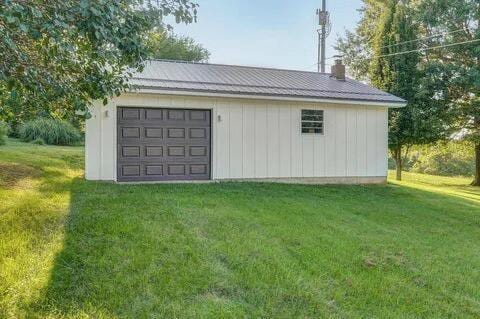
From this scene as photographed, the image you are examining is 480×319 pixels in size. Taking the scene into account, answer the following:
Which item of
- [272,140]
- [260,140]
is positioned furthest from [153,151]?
[272,140]

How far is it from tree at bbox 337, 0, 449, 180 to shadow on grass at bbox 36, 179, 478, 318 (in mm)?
7278

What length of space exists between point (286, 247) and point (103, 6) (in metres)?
3.42

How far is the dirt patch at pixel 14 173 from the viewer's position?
28.2ft

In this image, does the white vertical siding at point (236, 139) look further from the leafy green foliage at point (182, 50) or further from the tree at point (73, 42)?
the leafy green foliage at point (182, 50)

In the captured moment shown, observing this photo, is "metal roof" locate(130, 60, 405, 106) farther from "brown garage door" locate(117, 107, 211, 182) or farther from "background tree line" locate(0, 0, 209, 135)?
"background tree line" locate(0, 0, 209, 135)

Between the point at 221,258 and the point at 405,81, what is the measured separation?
43.4ft

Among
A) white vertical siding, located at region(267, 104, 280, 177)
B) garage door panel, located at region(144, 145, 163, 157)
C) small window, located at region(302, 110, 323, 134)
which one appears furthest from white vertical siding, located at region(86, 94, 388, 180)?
garage door panel, located at region(144, 145, 163, 157)

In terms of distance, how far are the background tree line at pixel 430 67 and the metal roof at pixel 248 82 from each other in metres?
2.94

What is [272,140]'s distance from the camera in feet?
35.8

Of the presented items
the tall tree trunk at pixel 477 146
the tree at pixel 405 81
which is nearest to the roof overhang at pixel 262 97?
the tree at pixel 405 81

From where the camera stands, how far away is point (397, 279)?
447 cm

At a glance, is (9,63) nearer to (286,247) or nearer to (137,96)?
(286,247)

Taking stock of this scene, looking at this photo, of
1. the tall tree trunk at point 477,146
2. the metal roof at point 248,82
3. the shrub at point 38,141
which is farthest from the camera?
the shrub at point 38,141

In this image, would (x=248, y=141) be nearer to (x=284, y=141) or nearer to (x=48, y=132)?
(x=284, y=141)
